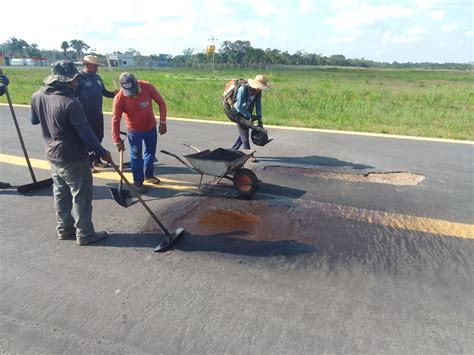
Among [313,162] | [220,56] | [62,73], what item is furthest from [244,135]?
[220,56]

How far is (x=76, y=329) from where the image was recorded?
9.17ft

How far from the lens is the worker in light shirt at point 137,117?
5234mm

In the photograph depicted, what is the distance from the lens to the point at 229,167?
5.01 metres

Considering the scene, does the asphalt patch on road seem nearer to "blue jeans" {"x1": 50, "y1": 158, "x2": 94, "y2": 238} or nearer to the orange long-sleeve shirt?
"blue jeans" {"x1": 50, "y1": 158, "x2": 94, "y2": 238}

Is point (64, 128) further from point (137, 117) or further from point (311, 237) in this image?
point (311, 237)

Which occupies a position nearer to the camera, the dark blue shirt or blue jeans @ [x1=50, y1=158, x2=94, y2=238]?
the dark blue shirt

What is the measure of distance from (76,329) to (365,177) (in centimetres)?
503

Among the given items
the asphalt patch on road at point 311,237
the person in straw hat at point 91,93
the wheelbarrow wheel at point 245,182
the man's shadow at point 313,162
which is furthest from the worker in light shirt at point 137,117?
the man's shadow at point 313,162

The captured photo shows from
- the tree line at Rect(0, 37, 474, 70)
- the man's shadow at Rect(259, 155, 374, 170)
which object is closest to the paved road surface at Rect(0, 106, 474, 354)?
the man's shadow at Rect(259, 155, 374, 170)

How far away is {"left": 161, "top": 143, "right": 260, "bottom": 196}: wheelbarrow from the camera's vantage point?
199 inches

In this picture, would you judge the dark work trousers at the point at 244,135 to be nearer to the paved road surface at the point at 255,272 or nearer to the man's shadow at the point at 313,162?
the man's shadow at the point at 313,162

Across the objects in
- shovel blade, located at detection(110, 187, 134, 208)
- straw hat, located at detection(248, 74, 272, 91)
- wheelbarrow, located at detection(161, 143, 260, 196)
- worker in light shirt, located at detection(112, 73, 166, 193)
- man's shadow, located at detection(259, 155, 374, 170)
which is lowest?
man's shadow, located at detection(259, 155, 374, 170)

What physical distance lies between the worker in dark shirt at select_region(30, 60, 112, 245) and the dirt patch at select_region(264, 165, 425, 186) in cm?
357

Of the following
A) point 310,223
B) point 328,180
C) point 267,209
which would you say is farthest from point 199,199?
point 328,180
